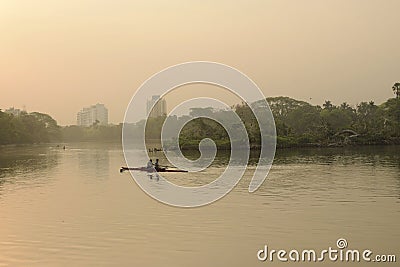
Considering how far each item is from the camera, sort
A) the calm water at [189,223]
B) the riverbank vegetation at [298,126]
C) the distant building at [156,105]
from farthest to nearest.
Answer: the riverbank vegetation at [298,126] → the distant building at [156,105] → the calm water at [189,223]

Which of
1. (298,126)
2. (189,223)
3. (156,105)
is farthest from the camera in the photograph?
(298,126)

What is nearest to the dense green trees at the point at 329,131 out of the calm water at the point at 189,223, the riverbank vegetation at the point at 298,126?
the riverbank vegetation at the point at 298,126

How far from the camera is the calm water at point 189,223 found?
36.4 feet

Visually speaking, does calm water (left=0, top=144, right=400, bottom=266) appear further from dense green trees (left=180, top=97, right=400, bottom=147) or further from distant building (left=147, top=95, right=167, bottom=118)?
dense green trees (left=180, top=97, right=400, bottom=147)

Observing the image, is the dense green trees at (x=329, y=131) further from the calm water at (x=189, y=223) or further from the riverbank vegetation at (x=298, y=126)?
the calm water at (x=189, y=223)

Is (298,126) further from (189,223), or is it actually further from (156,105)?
(189,223)

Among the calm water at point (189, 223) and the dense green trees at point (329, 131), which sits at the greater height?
the dense green trees at point (329, 131)

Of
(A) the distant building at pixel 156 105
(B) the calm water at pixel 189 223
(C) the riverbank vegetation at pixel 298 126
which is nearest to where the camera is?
(B) the calm water at pixel 189 223

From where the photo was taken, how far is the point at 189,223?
1410cm

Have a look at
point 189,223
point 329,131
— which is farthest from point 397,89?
point 189,223

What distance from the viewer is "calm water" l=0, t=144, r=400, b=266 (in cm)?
1110

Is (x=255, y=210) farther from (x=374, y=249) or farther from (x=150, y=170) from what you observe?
(x=150, y=170)

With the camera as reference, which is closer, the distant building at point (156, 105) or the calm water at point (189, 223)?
the calm water at point (189, 223)

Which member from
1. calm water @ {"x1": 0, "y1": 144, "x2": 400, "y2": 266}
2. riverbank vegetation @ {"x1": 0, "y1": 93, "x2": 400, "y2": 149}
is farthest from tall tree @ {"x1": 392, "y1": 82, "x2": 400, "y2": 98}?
calm water @ {"x1": 0, "y1": 144, "x2": 400, "y2": 266}
